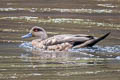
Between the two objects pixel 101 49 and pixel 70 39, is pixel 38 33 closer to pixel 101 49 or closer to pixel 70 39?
pixel 70 39

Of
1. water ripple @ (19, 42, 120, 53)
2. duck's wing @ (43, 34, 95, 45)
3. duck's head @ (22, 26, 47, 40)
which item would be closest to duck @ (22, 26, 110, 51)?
duck's wing @ (43, 34, 95, 45)

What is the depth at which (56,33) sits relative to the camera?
18250 mm

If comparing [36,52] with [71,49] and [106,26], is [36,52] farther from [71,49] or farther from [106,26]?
[106,26]

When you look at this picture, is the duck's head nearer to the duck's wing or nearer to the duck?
the duck

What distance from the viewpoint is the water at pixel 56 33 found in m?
12.5

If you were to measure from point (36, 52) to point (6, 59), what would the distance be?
1838 millimetres

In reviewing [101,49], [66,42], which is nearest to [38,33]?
[66,42]

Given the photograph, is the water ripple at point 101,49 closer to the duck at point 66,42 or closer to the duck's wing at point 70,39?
the duck at point 66,42

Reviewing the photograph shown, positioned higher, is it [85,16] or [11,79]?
[11,79]

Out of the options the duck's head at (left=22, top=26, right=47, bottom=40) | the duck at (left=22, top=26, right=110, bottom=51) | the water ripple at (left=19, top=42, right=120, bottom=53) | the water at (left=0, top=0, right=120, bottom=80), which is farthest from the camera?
the duck's head at (left=22, top=26, right=47, bottom=40)

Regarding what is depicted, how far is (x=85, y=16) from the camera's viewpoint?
2198 cm

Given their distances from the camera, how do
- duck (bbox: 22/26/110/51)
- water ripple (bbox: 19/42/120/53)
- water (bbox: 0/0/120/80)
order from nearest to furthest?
water (bbox: 0/0/120/80), water ripple (bbox: 19/42/120/53), duck (bbox: 22/26/110/51)

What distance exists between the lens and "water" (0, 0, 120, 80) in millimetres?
12516

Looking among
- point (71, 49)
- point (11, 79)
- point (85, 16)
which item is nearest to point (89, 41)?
point (71, 49)
